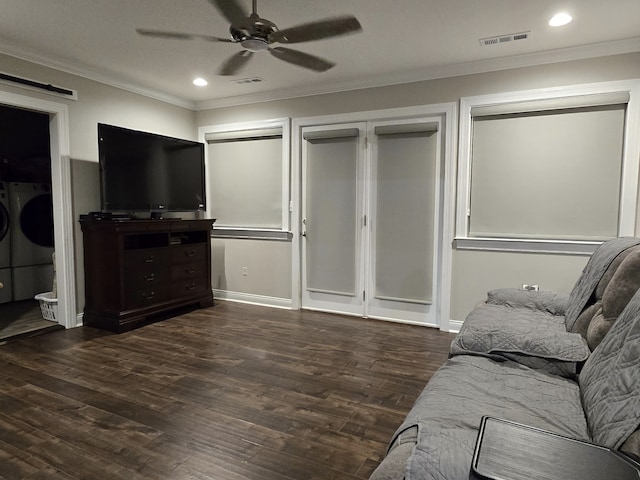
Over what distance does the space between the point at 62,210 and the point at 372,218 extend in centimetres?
301

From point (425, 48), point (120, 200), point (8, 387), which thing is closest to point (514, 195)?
point (425, 48)

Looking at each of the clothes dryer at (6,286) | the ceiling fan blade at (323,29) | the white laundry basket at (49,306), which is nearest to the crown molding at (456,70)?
the ceiling fan blade at (323,29)

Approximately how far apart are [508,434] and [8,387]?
294cm

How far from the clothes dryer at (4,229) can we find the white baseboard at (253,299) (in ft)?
7.95

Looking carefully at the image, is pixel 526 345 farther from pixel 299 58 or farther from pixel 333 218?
pixel 333 218

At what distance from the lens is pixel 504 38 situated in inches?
119

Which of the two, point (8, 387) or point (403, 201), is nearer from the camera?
point (8, 387)

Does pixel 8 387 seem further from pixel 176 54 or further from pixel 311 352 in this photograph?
pixel 176 54

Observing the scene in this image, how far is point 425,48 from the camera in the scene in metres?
3.26

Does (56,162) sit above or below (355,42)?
below

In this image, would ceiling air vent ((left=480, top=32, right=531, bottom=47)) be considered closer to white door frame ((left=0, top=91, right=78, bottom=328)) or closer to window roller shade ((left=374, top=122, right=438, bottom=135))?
window roller shade ((left=374, top=122, right=438, bottom=135))

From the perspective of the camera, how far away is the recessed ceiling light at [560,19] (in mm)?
2659

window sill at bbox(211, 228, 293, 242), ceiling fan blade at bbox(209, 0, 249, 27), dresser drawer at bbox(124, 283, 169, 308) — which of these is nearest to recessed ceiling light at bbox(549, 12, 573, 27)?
ceiling fan blade at bbox(209, 0, 249, 27)

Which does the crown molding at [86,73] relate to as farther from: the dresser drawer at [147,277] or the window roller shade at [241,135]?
the dresser drawer at [147,277]
